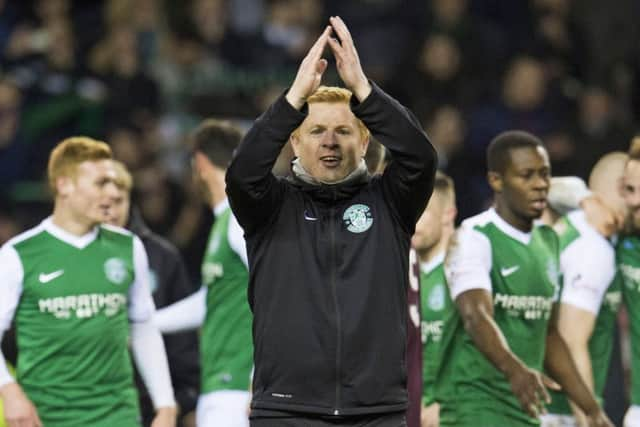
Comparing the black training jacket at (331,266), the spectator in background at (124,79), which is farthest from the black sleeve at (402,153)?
the spectator in background at (124,79)

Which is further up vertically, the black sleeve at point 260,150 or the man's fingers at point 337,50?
the man's fingers at point 337,50

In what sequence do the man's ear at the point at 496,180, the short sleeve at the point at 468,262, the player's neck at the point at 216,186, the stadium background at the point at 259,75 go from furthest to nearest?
the stadium background at the point at 259,75, the player's neck at the point at 216,186, the man's ear at the point at 496,180, the short sleeve at the point at 468,262

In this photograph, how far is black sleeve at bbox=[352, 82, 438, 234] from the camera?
19.6 ft

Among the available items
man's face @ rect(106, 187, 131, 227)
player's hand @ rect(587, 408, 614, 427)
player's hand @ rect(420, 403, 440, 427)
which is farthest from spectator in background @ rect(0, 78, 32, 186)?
player's hand @ rect(587, 408, 614, 427)

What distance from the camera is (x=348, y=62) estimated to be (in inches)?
233

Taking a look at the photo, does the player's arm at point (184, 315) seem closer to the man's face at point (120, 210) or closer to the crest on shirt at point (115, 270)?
the man's face at point (120, 210)

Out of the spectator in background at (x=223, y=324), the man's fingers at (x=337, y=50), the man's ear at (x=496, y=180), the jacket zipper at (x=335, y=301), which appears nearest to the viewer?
the man's fingers at (x=337, y=50)

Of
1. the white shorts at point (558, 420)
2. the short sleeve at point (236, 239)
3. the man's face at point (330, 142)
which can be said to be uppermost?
the man's face at point (330, 142)

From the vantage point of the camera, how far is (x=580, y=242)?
27.4ft

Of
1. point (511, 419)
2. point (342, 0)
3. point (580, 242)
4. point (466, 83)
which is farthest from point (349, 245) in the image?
point (342, 0)

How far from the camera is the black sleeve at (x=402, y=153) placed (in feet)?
19.6

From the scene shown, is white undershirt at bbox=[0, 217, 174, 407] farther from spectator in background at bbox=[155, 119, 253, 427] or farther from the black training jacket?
the black training jacket

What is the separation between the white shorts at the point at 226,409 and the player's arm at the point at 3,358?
1.09m

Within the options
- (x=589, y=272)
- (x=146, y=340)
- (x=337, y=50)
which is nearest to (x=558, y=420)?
(x=589, y=272)
